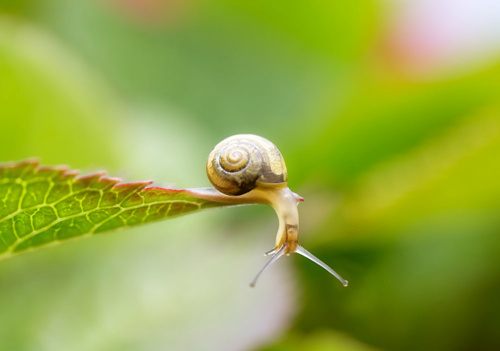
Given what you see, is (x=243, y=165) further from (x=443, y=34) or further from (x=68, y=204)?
(x=443, y=34)

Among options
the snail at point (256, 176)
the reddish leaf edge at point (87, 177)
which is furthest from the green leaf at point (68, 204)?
the snail at point (256, 176)

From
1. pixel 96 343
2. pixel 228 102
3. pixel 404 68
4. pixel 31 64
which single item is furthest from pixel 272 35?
pixel 96 343

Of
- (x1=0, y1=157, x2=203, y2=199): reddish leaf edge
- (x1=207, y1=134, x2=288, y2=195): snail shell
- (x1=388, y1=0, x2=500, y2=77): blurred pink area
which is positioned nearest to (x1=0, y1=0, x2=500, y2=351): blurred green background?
(x1=388, y1=0, x2=500, y2=77): blurred pink area

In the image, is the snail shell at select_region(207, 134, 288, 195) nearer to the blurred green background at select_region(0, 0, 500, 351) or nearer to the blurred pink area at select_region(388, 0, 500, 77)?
the blurred green background at select_region(0, 0, 500, 351)

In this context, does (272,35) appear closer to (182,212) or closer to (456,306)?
(456,306)

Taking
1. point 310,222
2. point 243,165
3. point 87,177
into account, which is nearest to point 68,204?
point 87,177

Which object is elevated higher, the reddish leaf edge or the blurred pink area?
the blurred pink area
